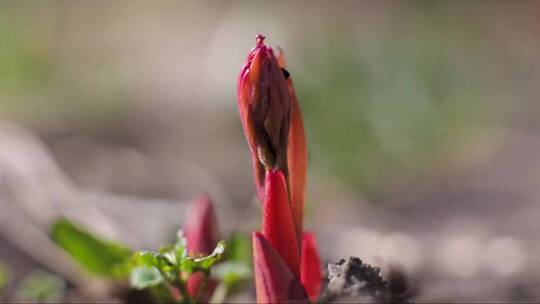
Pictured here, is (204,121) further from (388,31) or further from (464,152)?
(464,152)

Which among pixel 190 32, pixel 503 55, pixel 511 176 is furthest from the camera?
pixel 190 32

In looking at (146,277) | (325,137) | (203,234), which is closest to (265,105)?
(146,277)

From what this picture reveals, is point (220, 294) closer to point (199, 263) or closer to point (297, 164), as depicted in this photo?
point (199, 263)

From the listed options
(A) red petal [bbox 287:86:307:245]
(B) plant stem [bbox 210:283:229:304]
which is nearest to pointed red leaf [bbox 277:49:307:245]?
(A) red petal [bbox 287:86:307:245]

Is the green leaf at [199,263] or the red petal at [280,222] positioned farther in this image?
the green leaf at [199,263]

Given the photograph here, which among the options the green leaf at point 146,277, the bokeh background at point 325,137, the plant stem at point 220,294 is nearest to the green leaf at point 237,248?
the plant stem at point 220,294

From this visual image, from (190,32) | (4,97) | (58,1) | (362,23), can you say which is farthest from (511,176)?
(190,32)

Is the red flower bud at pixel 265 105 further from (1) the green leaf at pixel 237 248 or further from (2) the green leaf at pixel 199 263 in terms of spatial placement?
(1) the green leaf at pixel 237 248
